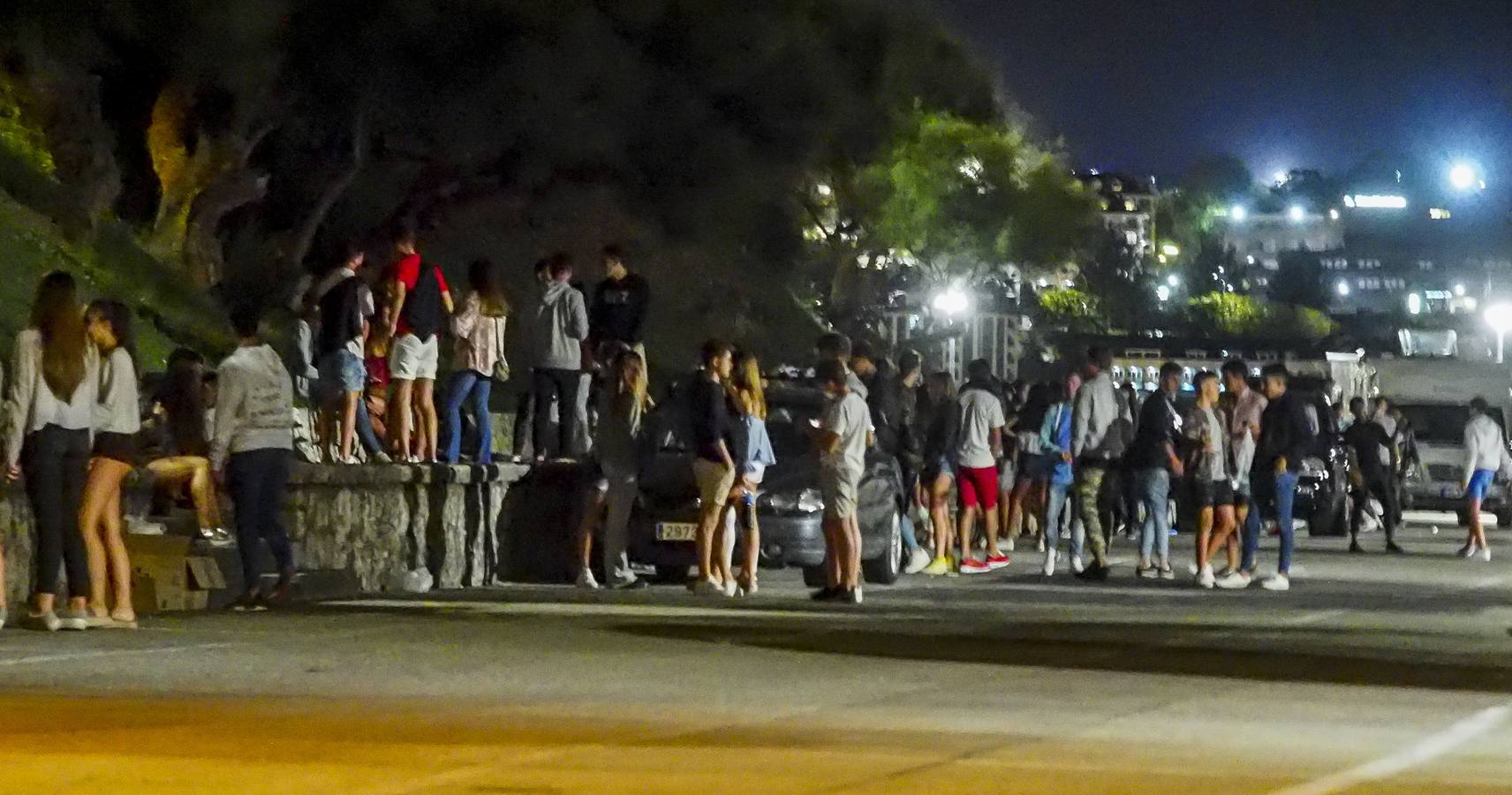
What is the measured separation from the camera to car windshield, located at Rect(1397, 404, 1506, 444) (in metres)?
38.3

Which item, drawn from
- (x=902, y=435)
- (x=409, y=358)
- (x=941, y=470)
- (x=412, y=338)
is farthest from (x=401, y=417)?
(x=941, y=470)

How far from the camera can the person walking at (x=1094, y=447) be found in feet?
70.4

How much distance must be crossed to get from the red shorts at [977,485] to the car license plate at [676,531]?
407cm

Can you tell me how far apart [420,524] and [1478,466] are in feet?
41.6

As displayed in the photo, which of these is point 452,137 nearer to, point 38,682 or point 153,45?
point 153,45

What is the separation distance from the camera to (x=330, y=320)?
19.0 m

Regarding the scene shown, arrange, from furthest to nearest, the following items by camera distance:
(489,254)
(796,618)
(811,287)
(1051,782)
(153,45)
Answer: (811,287), (489,254), (153,45), (796,618), (1051,782)

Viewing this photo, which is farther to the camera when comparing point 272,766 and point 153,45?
point 153,45

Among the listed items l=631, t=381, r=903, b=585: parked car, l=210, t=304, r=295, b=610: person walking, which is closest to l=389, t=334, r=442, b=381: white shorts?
l=631, t=381, r=903, b=585: parked car

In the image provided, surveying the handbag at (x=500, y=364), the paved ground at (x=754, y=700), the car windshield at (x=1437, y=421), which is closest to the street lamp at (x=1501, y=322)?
the car windshield at (x=1437, y=421)

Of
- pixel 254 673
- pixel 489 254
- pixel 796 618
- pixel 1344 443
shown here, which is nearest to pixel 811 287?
pixel 489 254

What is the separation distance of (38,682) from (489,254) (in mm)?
25147

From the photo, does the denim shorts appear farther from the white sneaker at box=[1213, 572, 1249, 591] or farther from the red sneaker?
the white sneaker at box=[1213, 572, 1249, 591]

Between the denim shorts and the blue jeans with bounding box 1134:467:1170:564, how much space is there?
658cm
